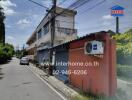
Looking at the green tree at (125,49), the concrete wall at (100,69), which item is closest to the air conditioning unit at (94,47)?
the concrete wall at (100,69)

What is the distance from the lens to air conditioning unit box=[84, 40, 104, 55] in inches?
494

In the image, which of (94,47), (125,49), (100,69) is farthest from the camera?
(125,49)

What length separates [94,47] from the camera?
1306 cm

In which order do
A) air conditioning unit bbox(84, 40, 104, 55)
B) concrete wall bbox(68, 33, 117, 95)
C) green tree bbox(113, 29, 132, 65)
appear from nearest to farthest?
concrete wall bbox(68, 33, 117, 95)
air conditioning unit bbox(84, 40, 104, 55)
green tree bbox(113, 29, 132, 65)

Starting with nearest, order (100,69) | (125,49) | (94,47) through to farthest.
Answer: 1. (100,69)
2. (94,47)
3. (125,49)

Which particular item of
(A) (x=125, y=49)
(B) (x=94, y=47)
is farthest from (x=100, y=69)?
(A) (x=125, y=49)

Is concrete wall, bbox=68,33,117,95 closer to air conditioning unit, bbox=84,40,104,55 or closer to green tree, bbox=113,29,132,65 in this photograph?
air conditioning unit, bbox=84,40,104,55

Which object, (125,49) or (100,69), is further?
(125,49)

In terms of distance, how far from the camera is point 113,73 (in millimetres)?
12062

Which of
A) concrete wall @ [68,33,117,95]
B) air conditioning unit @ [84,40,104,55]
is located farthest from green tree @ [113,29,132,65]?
air conditioning unit @ [84,40,104,55]

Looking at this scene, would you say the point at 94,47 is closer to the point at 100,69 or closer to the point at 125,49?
the point at 100,69

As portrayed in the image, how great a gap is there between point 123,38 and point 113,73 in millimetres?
6574

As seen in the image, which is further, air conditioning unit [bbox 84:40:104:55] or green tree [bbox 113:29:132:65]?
green tree [bbox 113:29:132:65]

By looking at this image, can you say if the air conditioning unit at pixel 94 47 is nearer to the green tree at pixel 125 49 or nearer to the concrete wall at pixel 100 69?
the concrete wall at pixel 100 69
